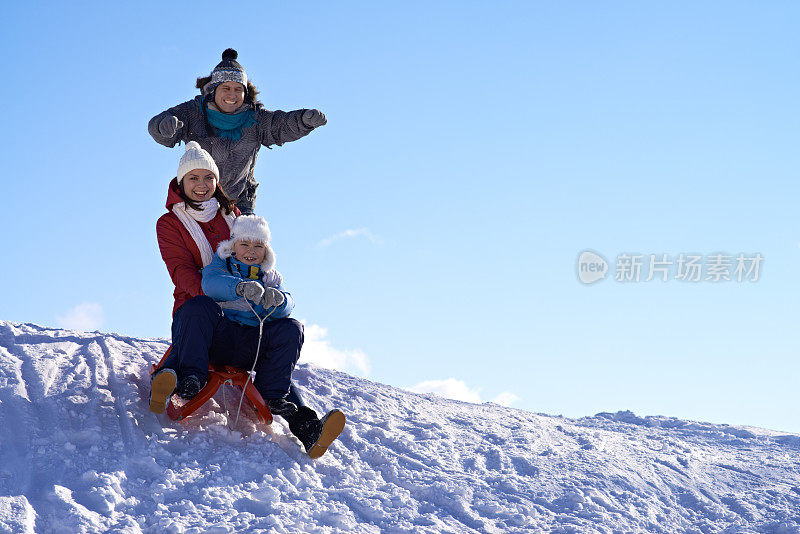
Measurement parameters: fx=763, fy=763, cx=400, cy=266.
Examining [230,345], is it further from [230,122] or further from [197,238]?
[230,122]

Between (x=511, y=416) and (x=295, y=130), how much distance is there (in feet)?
10.5

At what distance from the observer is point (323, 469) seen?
14.1 feet

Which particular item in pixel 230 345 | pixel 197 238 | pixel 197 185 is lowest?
pixel 230 345

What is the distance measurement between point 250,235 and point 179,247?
474 millimetres

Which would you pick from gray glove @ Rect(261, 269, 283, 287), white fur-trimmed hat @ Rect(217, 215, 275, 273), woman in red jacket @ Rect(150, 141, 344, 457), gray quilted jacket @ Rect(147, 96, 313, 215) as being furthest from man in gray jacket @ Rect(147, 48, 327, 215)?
gray glove @ Rect(261, 269, 283, 287)

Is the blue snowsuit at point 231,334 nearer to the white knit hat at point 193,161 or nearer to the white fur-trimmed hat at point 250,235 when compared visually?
the white fur-trimmed hat at point 250,235

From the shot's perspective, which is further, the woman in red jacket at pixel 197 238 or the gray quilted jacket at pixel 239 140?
the gray quilted jacket at pixel 239 140

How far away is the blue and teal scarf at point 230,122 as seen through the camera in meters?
5.24

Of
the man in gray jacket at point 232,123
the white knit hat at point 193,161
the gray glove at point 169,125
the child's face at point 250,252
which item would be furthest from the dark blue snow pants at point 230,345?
the gray glove at point 169,125

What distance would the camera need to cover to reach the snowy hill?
353 centimetres

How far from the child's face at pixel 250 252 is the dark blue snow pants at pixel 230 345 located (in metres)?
0.33

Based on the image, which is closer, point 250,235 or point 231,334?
point 231,334

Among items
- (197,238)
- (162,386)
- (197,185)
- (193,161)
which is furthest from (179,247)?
(162,386)

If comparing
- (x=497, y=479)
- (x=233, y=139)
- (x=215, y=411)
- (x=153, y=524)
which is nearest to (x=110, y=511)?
(x=153, y=524)
